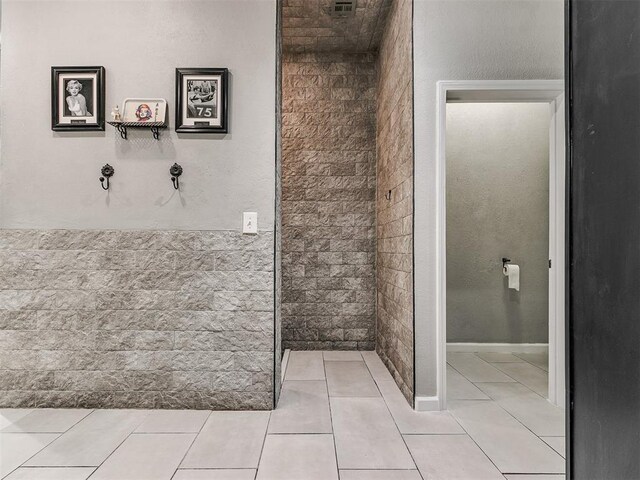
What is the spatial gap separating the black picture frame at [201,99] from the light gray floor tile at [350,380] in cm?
187

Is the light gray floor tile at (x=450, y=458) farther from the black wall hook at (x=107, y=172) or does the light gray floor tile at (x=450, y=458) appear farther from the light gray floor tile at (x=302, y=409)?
the black wall hook at (x=107, y=172)

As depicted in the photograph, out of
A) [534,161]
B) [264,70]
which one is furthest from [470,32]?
[534,161]

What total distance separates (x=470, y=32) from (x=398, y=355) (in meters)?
2.15

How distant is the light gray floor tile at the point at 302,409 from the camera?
2.25 metres

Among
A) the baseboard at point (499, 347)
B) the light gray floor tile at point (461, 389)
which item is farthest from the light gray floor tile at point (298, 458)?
the baseboard at point (499, 347)

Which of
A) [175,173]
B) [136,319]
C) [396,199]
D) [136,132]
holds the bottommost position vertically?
[136,319]

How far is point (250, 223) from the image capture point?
2.52 metres

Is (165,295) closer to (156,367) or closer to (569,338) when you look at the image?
(156,367)

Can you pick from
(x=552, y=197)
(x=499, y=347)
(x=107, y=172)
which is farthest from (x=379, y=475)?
(x=499, y=347)

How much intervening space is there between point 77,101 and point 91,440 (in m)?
1.89

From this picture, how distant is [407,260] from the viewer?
2689mm

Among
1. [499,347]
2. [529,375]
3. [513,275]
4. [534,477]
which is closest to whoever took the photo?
[534,477]

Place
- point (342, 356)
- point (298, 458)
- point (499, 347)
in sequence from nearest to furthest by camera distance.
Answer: point (298, 458) → point (342, 356) → point (499, 347)

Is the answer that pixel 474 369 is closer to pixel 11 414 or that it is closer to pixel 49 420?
pixel 49 420
